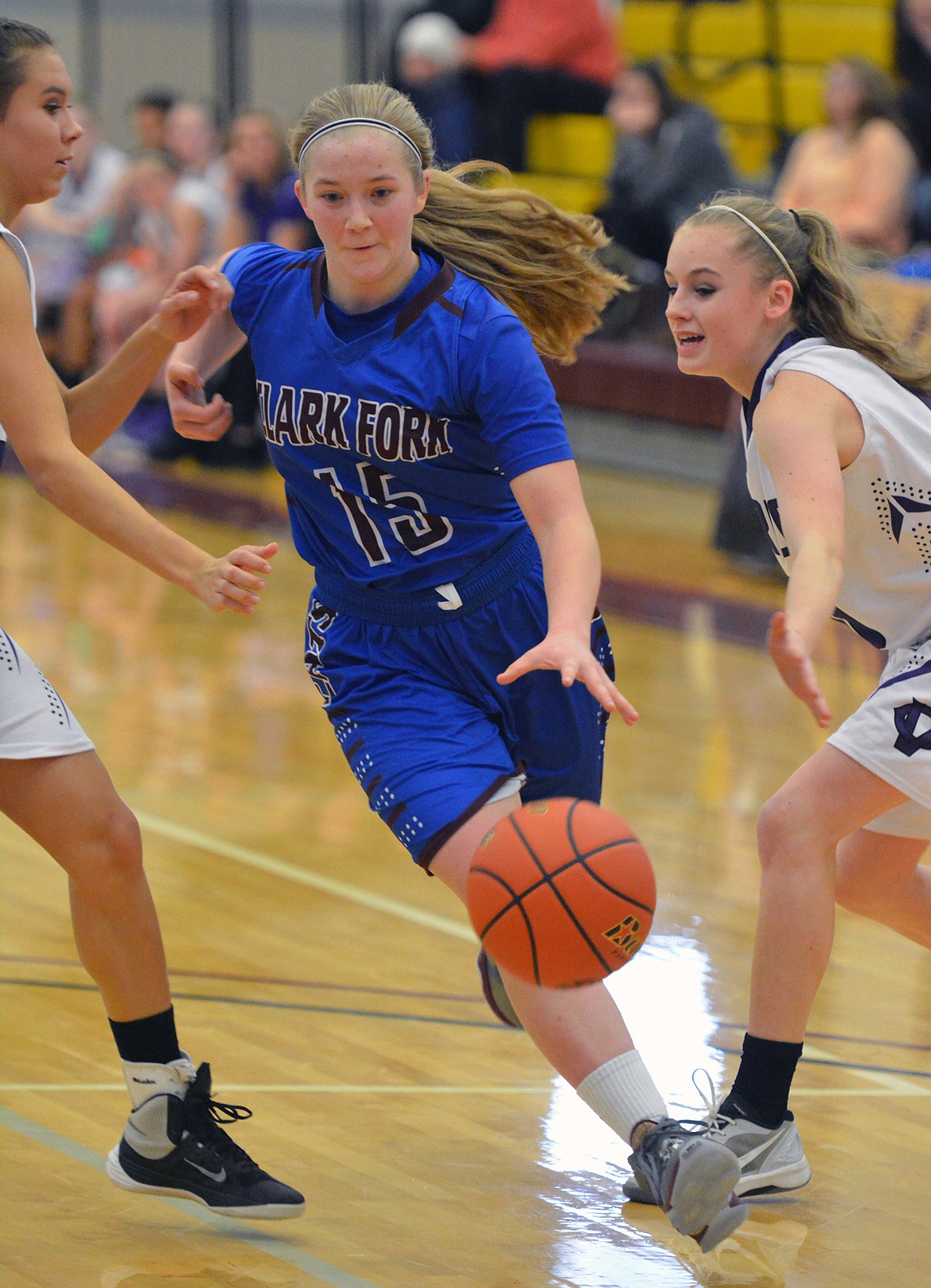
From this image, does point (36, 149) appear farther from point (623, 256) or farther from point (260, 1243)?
point (623, 256)

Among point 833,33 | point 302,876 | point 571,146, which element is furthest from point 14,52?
point 571,146

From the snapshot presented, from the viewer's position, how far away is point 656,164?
11914 mm

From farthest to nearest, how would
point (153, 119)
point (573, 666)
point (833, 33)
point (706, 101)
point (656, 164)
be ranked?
1. point (153, 119)
2. point (706, 101)
3. point (833, 33)
4. point (656, 164)
5. point (573, 666)

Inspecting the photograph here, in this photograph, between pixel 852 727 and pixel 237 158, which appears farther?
pixel 237 158

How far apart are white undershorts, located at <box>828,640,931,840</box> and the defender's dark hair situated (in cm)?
179

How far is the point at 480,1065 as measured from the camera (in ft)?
13.8

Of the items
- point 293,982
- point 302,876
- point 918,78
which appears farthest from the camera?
point 918,78

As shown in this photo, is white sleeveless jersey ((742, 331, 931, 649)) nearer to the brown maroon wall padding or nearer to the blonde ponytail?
the blonde ponytail

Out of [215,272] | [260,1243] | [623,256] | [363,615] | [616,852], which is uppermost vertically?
[623,256]

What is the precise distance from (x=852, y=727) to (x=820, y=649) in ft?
17.1

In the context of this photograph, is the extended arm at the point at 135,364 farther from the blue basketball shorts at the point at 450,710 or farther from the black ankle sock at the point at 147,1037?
the black ankle sock at the point at 147,1037

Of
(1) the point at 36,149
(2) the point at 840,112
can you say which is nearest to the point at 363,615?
(1) the point at 36,149

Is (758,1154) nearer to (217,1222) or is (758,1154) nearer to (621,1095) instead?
(621,1095)

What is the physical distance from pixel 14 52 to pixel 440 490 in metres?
1.04
